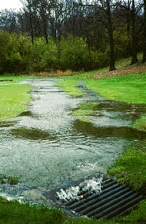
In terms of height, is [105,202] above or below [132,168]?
below

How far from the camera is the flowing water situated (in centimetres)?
366

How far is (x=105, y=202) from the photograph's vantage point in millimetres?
3279

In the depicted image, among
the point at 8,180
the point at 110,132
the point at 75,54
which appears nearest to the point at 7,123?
the point at 110,132

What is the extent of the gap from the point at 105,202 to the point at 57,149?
7.09ft

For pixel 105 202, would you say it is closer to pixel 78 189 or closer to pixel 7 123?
pixel 78 189

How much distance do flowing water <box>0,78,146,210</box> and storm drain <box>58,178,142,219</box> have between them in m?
0.23

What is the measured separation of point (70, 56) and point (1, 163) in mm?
35605

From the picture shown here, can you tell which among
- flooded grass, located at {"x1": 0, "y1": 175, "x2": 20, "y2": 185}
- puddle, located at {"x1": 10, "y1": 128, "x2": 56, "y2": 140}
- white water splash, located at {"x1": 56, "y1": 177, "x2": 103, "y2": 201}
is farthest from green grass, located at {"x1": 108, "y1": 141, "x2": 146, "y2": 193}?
puddle, located at {"x1": 10, "y1": 128, "x2": 56, "y2": 140}

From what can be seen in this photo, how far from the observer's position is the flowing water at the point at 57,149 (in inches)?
144

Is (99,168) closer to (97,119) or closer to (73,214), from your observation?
(73,214)

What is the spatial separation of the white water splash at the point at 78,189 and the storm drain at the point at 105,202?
0.13 ft

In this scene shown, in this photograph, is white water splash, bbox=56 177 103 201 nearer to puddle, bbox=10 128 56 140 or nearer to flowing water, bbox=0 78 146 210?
flowing water, bbox=0 78 146 210

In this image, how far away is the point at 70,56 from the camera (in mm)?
38562

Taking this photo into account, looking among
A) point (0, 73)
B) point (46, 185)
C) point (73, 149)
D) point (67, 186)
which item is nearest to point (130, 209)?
point (67, 186)
